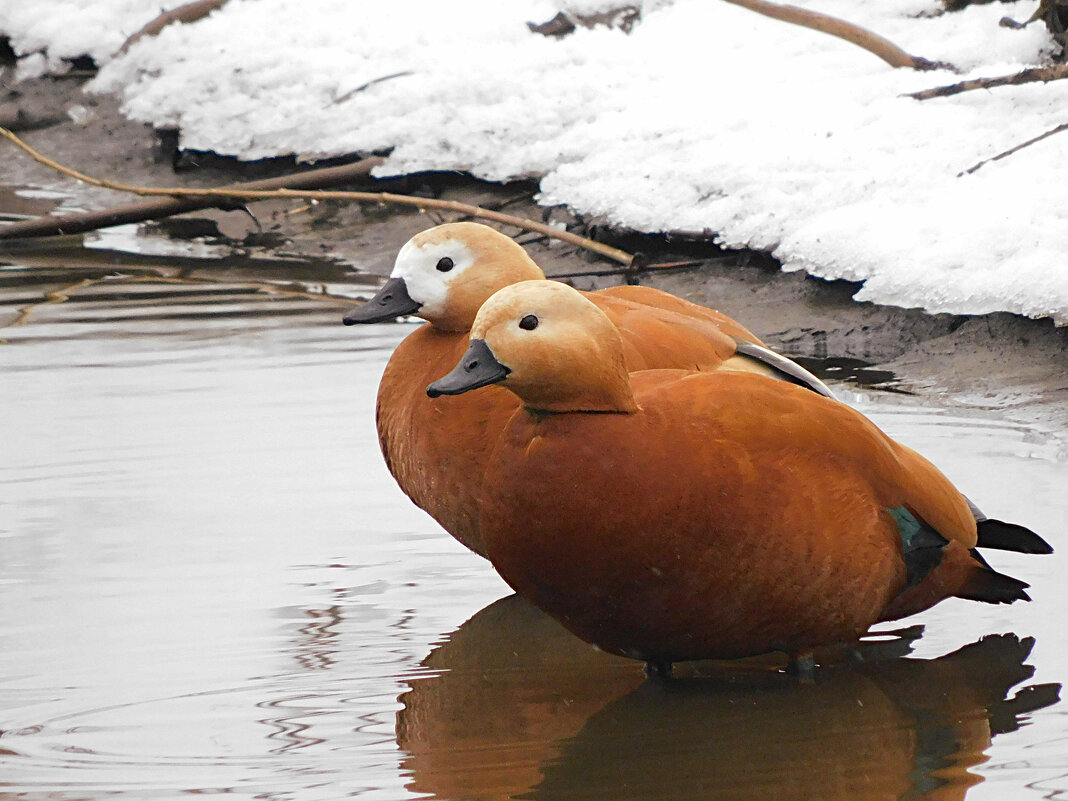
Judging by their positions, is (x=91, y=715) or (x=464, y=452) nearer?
(x=91, y=715)

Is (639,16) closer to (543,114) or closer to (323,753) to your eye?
(543,114)

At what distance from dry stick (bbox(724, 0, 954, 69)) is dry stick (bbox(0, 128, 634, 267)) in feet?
5.80

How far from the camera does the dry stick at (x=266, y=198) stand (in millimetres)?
6363

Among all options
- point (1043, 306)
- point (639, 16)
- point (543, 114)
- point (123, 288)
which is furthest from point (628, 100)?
point (1043, 306)

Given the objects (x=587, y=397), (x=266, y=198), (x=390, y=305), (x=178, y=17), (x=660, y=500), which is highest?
(x=178, y=17)

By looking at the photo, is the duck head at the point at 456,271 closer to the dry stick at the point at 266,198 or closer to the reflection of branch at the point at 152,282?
the dry stick at the point at 266,198

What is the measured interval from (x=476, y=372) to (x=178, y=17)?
7.49 meters

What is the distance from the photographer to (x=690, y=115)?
279 inches

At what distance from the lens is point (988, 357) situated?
510 cm

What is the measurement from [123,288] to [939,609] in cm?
422

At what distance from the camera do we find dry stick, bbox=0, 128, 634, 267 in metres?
6.36

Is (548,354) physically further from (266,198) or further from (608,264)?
(266,198)

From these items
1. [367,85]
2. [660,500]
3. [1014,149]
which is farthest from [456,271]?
[367,85]

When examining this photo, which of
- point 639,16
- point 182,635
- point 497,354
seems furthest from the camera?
point 639,16
